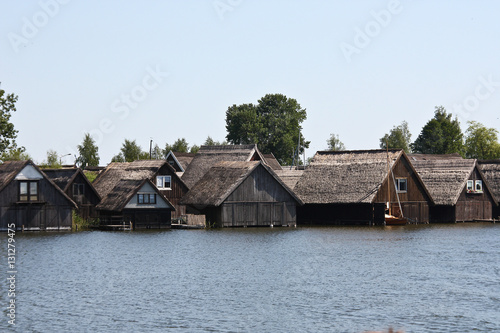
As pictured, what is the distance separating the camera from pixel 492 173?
3219 inches

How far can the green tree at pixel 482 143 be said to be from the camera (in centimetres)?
12619

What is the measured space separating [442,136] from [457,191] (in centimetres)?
6012

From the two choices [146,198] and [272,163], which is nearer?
[146,198]

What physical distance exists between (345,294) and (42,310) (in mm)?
12067

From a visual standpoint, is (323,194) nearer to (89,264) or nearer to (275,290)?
(89,264)

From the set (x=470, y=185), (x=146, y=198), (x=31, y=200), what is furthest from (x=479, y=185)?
(x=31, y=200)

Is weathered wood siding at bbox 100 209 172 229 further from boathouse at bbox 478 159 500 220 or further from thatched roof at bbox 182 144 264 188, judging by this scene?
boathouse at bbox 478 159 500 220

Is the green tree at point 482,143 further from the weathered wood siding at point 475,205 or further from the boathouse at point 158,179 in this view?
the boathouse at point 158,179

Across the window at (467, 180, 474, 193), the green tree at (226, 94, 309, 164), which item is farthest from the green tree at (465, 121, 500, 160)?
the window at (467, 180, 474, 193)

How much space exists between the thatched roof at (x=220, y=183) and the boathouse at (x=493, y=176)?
23181 mm

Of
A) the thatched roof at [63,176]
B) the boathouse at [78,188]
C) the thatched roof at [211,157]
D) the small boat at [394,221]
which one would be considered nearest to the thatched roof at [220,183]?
the thatched roof at [211,157]

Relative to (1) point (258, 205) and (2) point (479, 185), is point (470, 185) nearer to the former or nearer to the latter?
(2) point (479, 185)

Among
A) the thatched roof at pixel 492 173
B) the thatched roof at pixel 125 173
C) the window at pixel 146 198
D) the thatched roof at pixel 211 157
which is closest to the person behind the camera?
the window at pixel 146 198

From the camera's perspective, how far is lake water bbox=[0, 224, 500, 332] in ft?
90.6
